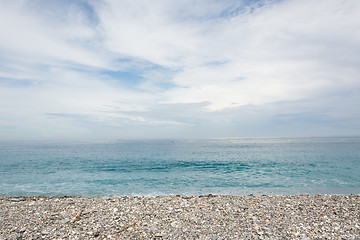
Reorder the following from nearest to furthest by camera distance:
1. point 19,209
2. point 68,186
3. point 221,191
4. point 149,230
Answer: point 149,230
point 19,209
point 221,191
point 68,186

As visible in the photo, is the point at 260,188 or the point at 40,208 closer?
the point at 40,208

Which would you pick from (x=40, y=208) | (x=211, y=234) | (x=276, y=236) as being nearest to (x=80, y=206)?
(x=40, y=208)

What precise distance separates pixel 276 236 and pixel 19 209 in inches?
583

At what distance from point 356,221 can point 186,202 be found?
8.86 metres

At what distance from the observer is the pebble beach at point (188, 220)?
8664 mm

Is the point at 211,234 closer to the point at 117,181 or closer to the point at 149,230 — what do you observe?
the point at 149,230

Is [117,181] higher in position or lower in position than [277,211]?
lower

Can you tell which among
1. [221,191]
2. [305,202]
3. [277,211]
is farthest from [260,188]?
[277,211]

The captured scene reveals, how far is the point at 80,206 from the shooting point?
12.6m

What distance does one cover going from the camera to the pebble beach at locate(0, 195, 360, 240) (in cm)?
866

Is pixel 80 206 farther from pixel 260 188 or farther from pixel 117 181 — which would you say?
pixel 260 188

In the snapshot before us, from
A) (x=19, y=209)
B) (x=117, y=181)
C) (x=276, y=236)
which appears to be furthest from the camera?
(x=117, y=181)

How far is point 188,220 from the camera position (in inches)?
394

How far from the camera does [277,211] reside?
10961mm
